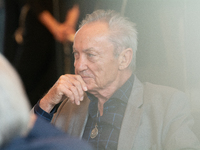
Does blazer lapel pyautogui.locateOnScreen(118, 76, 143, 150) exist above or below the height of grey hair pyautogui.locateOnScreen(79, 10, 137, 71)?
below

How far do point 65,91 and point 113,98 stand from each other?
9.3 inches

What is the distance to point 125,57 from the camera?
3.65ft

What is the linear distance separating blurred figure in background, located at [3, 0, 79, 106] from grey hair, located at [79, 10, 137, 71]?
0.20 m

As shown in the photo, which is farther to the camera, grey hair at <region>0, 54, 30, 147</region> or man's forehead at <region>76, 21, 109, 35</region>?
man's forehead at <region>76, 21, 109, 35</region>

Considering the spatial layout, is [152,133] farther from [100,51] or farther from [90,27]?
[90,27]

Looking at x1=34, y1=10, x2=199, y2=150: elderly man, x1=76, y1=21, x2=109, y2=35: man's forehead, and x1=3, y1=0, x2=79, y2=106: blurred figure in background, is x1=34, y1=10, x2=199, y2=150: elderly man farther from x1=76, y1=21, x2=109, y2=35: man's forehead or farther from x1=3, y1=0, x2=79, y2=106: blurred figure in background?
x1=3, y1=0, x2=79, y2=106: blurred figure in background

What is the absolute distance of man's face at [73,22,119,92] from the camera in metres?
1.08

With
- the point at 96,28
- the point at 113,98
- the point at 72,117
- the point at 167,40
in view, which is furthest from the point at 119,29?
the point at 72,117

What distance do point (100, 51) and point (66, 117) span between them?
379 millimetres

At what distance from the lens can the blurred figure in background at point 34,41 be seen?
1271 millimetres

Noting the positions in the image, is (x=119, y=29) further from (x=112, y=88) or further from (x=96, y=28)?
(x=112, y=88)

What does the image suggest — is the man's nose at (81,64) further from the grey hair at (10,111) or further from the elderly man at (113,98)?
the grey hair at (10,111)

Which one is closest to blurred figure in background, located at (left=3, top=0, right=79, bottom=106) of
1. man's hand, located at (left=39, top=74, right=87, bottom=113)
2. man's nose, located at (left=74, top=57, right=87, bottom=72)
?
man's hand, located at (left=39, top=74, right=87, bottom=113)

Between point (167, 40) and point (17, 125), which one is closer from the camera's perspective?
point (17, 125)
